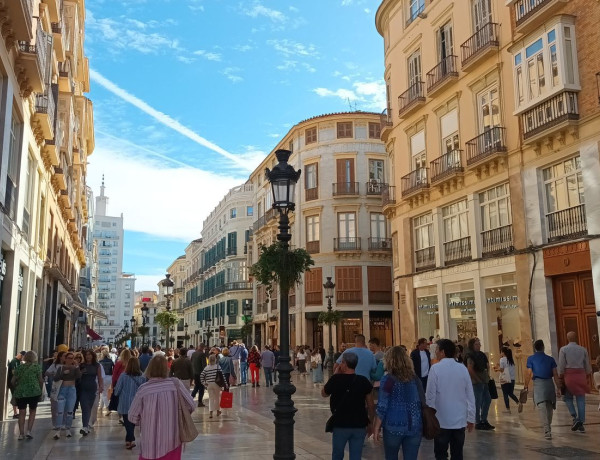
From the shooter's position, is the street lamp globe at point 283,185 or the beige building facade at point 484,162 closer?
the street lamp globe at point 283,185

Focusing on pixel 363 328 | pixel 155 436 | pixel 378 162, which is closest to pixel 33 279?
pixel 155 436

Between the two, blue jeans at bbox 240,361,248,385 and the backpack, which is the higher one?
the backpack

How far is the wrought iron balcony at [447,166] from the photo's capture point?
2258cm

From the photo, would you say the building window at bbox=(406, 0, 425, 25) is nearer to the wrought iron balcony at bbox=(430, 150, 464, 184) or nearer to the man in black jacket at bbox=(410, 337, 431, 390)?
the wrought iron balcony at bbox=(430, 150, 464, 184)

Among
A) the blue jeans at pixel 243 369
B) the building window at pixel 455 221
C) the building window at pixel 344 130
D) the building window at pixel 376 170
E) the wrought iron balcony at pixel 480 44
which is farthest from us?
the building window at pixel 344 130

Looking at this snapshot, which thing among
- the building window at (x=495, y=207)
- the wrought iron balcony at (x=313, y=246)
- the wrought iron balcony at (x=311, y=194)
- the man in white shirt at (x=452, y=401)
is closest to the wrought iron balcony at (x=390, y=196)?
the building window at (x=495, y=207)

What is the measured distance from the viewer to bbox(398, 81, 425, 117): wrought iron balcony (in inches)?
1002

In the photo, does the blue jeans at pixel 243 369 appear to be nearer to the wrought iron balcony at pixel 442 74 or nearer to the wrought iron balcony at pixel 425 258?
the wrought iron balcony at pixel 425 258

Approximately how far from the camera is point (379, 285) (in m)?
41.5

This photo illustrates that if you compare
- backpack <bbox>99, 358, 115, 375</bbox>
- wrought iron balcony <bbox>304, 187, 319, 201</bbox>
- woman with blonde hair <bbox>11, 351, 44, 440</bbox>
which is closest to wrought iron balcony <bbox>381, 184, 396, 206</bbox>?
wrought iron balcony <bbox>304, 187, 319, 201</bbox>

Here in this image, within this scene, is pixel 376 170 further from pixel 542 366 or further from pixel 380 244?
pixel 542 366

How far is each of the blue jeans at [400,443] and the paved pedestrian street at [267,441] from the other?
10.2 feet

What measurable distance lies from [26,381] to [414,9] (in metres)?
22.7

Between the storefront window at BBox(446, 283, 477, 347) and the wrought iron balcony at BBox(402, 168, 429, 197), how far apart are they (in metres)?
4.37
